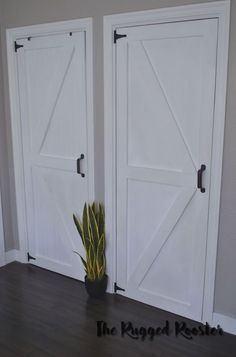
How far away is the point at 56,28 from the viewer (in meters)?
2.97

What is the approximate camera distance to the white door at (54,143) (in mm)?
2994

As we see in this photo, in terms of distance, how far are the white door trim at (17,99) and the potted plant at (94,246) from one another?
0.57 ft

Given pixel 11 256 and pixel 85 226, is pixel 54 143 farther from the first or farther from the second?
pixel 11 256

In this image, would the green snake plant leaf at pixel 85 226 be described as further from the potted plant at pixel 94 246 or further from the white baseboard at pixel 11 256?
the white baseboard at pixel 11 256

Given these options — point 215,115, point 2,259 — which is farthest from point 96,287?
point 215,115

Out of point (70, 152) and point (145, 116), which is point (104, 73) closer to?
point (145, 116)

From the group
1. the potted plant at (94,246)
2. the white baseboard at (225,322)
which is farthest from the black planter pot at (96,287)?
the white baseboard at (225,322)

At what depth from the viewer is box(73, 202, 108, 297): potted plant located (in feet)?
9.60

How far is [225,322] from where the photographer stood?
8.60 ft

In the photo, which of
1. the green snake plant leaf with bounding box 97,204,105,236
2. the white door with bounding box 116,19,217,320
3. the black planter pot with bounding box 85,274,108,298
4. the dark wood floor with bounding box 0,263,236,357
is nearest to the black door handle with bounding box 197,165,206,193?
the white door with bounding box 116,19,217,320

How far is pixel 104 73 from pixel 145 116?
47 cm

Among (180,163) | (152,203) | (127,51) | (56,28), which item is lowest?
(152,203)

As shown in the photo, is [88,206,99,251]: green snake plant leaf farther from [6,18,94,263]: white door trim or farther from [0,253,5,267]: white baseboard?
[0,253,5,267]: white baseboard

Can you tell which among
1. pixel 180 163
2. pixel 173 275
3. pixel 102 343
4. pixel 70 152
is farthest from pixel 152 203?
pixel 102 343
